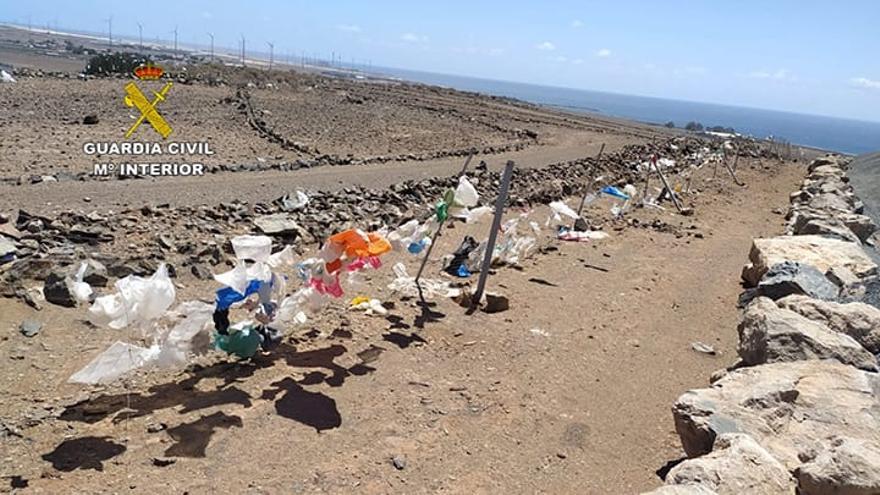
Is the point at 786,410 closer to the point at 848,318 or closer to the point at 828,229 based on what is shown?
the point at 848,318

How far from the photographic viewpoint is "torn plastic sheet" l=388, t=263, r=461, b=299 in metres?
7.58

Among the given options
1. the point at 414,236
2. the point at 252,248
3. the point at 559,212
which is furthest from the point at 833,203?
the point at 252,248

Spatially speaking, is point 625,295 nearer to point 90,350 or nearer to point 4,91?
point 90,350

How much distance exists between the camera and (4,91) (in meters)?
24.6

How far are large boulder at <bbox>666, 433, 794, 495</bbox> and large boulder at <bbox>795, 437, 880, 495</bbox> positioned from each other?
0.33 ft

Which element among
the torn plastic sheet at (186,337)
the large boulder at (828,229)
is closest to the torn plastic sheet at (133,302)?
the torn plastic sheet at (186,337)

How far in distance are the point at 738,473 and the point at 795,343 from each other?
2300 millimetres

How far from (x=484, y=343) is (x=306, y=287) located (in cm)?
175

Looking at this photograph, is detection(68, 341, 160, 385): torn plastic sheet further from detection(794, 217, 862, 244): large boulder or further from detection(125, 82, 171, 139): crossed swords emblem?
detection(125, 82, 171, 139): crossed swords emblem

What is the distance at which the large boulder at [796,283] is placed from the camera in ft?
24.0

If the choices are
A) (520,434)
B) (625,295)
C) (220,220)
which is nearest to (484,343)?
(520,434)

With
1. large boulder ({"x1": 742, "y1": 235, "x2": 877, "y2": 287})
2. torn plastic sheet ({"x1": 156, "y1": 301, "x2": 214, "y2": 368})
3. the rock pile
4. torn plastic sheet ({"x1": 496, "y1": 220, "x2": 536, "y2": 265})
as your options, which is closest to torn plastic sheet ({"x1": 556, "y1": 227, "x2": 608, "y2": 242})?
torn plastic sheet ({"x1": 496, "y1": 220, "x2": 536, "y2": 265})

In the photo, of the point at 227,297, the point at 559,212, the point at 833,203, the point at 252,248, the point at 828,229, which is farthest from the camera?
the point at 833,203

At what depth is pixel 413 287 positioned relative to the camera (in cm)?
769
